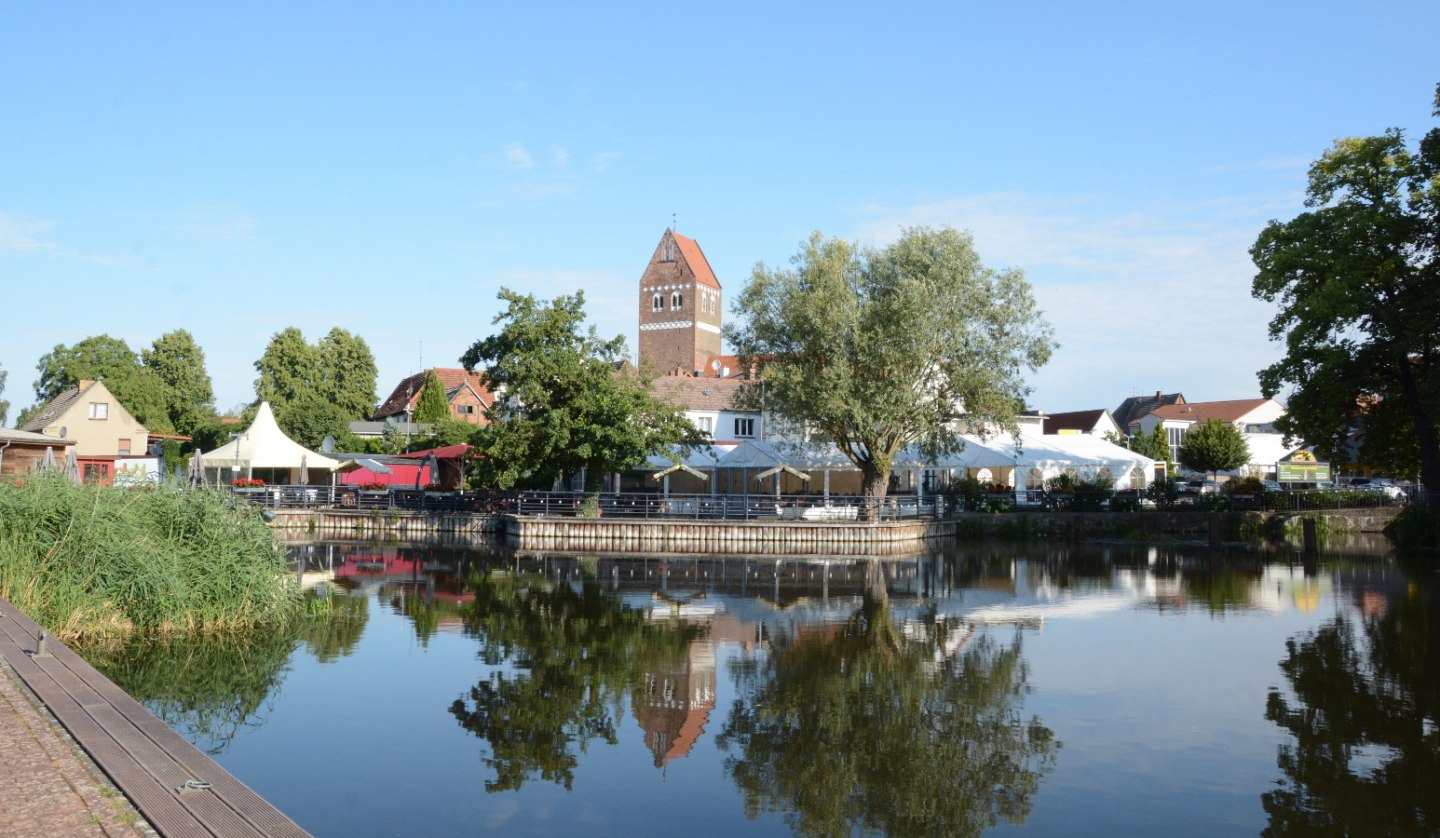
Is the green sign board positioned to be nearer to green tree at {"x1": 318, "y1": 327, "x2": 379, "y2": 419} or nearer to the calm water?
the calm water

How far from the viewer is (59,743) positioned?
8.22m

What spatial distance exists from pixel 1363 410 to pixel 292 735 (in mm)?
38391

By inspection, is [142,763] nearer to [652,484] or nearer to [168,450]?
[652,484]

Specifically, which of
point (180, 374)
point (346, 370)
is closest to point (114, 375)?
point (180, 374)

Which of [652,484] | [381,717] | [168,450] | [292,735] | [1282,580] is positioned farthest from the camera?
[168,450]

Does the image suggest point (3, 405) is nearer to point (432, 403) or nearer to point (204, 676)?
point (432, 403)

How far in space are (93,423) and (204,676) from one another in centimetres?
4651

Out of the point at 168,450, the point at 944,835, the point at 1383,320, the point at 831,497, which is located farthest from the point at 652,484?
the point at 944,835

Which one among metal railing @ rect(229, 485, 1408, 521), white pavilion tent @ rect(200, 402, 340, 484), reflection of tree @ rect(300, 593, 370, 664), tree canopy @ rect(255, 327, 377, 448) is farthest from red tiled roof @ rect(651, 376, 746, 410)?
→ reflection of tree @ rect(300, 593, 370, 664)

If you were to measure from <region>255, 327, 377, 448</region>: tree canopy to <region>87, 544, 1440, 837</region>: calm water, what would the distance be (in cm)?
5542

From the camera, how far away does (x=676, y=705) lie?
13.6 m

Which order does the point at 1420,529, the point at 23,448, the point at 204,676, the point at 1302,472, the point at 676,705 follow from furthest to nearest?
the point at 1302,472 → the point at 1420,529 → the point at 23,448 → the point at 204,676 → the point at 676,705

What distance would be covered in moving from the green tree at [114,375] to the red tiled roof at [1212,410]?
70554 millimetres

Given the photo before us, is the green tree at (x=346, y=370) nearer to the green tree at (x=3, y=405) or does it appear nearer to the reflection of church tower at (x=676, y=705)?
the green tree at (x=3, y=405)
